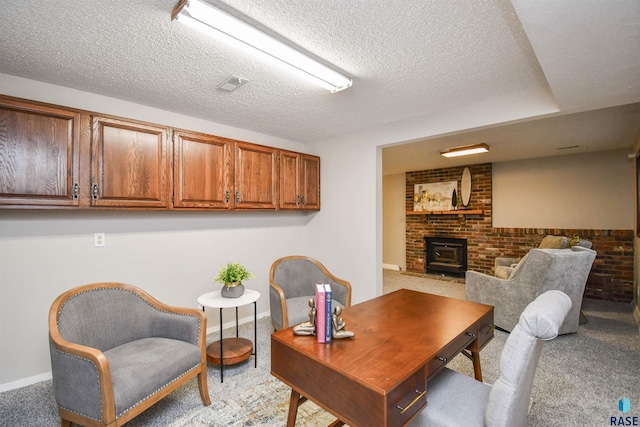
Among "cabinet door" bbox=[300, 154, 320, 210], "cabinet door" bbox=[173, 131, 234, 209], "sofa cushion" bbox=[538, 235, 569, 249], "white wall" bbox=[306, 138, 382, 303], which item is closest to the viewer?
"cabinet door" bbox=[173, 131, 234, 209]

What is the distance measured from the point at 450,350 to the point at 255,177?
2.54 metres

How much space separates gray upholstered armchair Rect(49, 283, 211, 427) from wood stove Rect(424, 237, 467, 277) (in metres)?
5.54

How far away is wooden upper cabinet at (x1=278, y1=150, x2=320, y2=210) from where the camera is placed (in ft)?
11.7

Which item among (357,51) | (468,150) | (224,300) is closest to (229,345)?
(224,300)

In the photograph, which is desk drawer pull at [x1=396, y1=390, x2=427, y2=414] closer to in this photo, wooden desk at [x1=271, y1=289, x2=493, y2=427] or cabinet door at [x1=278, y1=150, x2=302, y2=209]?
wooden desk at [x1=271, y1=289, x2=493, y2=427]

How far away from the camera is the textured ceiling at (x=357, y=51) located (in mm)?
1443

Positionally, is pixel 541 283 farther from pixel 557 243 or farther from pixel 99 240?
pixel 99 240

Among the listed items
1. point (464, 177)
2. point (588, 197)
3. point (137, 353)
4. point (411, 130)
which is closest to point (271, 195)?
point (411, 130)

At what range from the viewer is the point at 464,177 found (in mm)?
5977

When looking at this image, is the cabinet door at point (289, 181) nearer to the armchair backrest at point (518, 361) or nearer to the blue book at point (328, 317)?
the blue book at point (328, 317)

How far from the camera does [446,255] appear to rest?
6320 mm

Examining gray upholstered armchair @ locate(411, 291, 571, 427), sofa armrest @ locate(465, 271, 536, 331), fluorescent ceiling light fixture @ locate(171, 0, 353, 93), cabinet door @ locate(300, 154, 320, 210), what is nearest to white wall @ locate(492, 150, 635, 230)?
sofa armrest @ locate(465, 271, 536, 331)

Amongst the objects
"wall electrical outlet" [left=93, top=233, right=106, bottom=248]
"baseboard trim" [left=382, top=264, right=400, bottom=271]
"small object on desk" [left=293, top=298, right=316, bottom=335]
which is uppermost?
"wall electrical outlet" [left=93, top=233, right=106, bottom=248]

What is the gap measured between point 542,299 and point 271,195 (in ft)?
8.91
